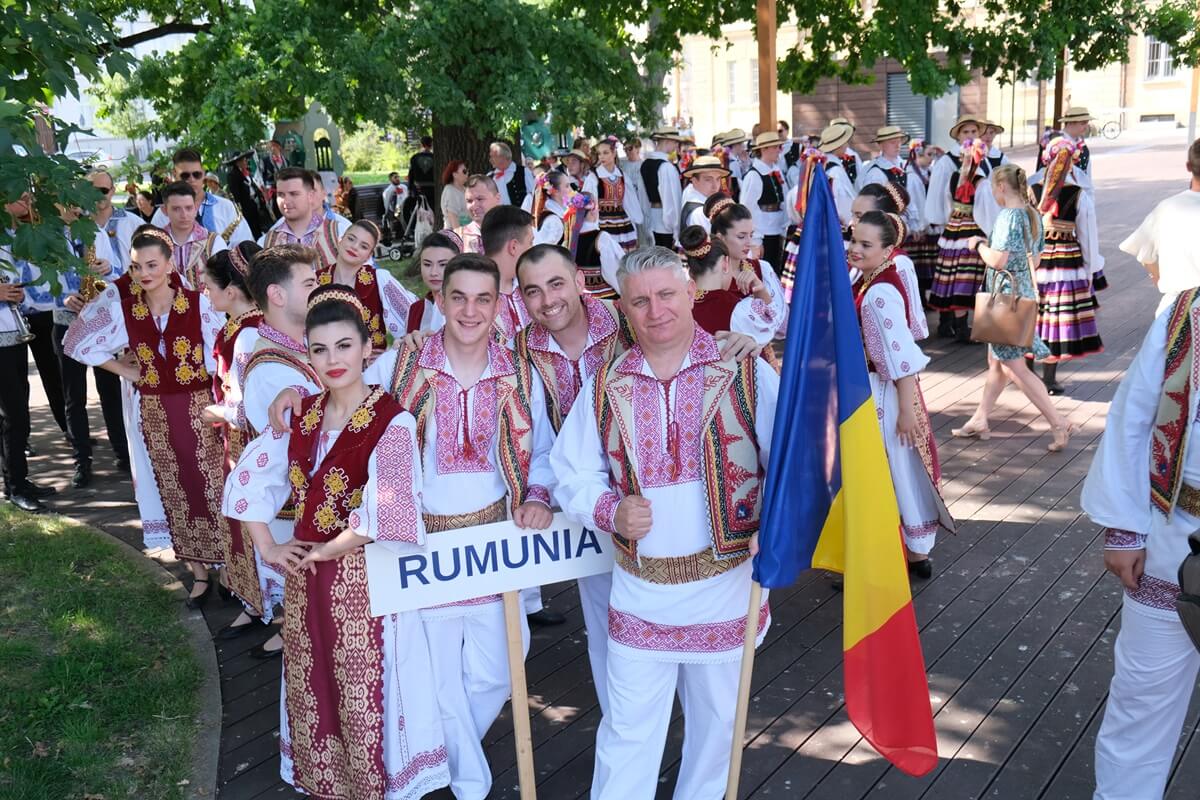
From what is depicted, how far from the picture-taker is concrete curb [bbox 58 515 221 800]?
387 centimetres

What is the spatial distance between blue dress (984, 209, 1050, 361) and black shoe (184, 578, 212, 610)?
471 centimetres

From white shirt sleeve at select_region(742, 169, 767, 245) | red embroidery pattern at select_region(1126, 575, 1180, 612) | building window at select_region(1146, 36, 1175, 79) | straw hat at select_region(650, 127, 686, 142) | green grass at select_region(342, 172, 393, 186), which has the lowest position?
red embroidery pattern at select_region(1126, 575, 1180, 612)

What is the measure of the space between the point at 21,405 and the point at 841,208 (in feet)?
25.7

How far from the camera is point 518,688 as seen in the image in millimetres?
3293

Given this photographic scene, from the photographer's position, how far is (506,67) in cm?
945

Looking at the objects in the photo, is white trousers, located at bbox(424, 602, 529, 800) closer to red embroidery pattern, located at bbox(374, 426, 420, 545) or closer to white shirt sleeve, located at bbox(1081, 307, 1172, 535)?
red embroidery pattern, located at bbox(374, 426, 420, 545)

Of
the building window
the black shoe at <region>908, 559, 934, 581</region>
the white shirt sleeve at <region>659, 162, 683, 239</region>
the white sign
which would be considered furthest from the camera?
the building window

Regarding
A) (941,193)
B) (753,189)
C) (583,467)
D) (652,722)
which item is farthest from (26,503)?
(941,193)

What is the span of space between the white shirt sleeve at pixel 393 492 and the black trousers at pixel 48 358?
4817 mm

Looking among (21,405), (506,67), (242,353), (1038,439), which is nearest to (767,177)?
(506,67)

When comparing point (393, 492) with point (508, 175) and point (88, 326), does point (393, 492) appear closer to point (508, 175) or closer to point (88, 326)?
point (88, 326)

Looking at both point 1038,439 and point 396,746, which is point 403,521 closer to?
point 396,746

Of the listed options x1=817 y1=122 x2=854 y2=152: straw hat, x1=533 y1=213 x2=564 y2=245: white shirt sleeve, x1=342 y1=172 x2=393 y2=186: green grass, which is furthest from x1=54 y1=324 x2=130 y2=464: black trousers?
x1=342 y1=172 x2=393 y2=186: green grass

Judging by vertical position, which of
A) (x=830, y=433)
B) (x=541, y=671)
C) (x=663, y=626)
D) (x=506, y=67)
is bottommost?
(x=541, y=671)
